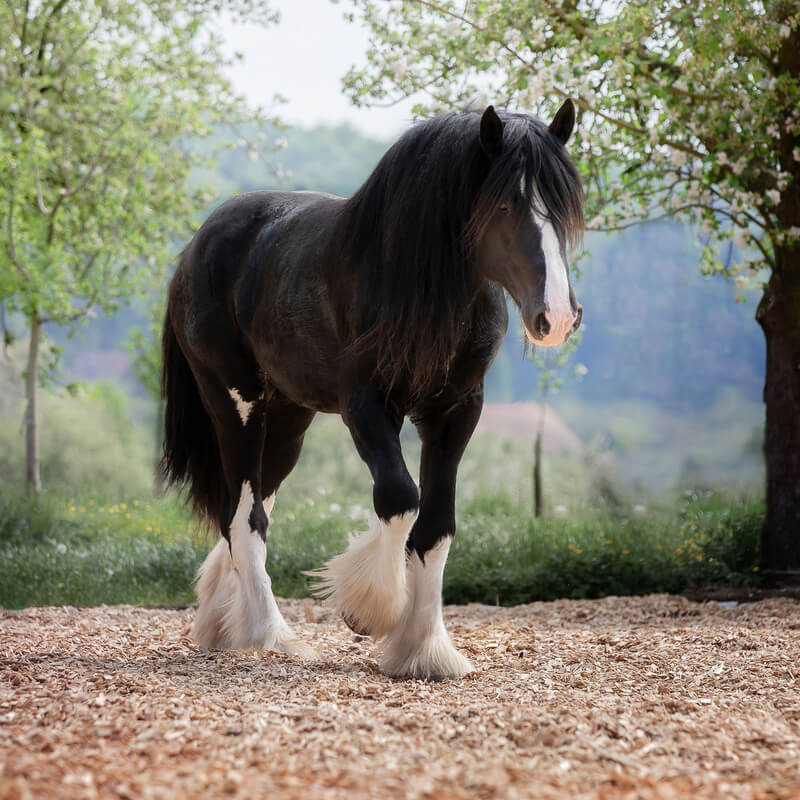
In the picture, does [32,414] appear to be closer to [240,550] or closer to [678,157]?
[240,550]

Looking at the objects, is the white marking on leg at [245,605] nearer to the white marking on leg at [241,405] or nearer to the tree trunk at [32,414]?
the white marking on leg at [241,405]

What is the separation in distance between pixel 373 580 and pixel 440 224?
1.31 meters

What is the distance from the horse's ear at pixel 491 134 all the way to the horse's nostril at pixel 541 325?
656 mm

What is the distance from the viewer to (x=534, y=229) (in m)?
3.16

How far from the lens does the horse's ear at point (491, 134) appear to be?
323cm

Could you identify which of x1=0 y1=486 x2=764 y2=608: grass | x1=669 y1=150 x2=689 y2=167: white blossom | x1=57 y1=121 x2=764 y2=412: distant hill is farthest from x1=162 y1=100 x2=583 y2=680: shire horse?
x1=57 y1=121 x2=764 y2=412: distant hill

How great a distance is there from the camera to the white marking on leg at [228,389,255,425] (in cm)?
436

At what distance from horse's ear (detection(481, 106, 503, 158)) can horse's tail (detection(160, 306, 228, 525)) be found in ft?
7.02

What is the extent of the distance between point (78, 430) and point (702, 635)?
10600 mm

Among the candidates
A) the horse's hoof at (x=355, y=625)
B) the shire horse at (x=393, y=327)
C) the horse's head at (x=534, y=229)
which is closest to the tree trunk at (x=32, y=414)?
the shire horse at (x=393, y=327)

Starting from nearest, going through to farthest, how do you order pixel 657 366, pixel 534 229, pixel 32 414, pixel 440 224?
pixel 534 229, pixel 440 224, pixel 32 414, pixel 657 366

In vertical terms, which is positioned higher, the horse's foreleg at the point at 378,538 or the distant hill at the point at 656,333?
the distant hill at the point at 656,333

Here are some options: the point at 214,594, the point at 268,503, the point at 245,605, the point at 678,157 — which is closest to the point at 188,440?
the point at 268,503

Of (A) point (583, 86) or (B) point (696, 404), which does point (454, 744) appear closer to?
(A) point (583, 86)
